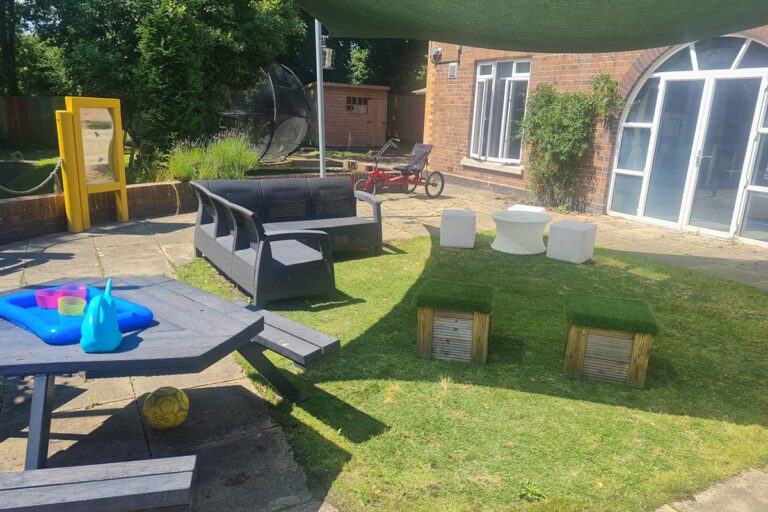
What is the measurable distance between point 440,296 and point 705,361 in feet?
6.76

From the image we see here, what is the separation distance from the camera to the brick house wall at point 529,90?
29.5ft

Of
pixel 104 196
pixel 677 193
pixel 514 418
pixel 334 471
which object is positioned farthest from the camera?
pixel 677 193

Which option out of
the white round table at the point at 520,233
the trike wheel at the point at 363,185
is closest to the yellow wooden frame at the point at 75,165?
the trike wheel at the point at 363,185

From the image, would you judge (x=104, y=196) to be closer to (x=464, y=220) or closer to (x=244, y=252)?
(x=244, y=252)

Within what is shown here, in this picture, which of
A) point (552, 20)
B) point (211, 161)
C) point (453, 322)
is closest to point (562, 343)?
point (453, 322)

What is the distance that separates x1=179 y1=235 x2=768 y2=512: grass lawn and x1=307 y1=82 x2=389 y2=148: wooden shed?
19444mm

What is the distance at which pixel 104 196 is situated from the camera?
7703 millimetres

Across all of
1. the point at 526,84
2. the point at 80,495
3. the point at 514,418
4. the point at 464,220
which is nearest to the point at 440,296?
the point at 514,418

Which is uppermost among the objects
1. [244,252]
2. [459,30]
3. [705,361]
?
[459,30]

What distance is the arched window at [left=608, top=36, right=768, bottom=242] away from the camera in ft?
24.8

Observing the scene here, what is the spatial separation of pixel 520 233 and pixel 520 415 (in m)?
4.01

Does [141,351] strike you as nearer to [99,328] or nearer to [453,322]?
[99,328]

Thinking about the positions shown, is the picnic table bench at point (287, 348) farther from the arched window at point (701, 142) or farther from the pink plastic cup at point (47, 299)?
the arched window at point (701, 142)

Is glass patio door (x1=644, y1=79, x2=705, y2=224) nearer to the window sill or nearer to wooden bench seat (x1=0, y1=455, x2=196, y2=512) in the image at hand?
the window sill
